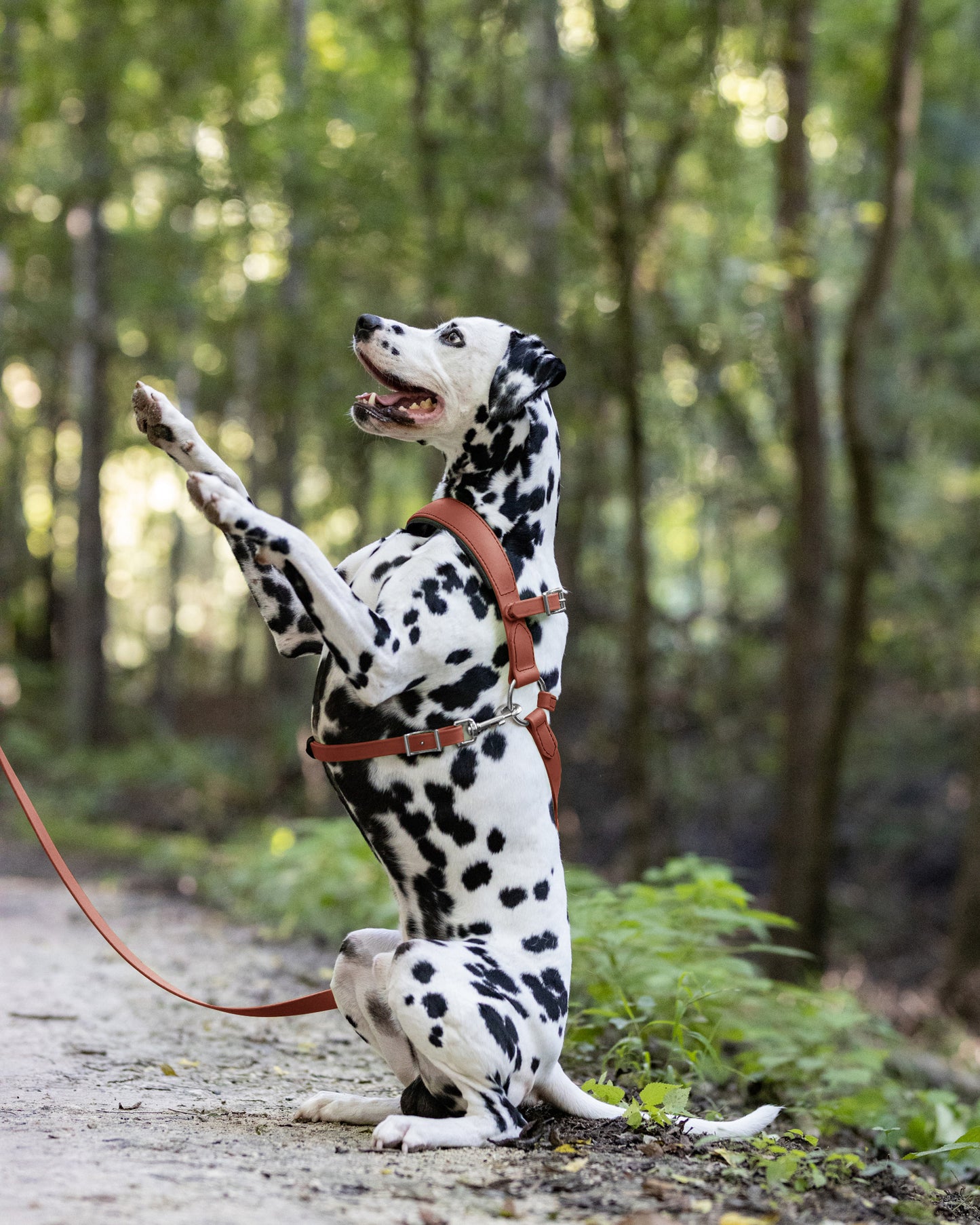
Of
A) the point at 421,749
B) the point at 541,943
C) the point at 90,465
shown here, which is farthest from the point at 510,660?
the point at 90,465

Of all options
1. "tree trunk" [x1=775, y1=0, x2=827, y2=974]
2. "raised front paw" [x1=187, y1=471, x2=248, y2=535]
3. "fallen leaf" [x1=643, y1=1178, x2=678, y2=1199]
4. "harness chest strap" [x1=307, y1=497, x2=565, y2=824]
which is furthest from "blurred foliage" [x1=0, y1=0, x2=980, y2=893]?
"fallen leaf" [x1=643, y1=1178, x2=678, y2=1199]

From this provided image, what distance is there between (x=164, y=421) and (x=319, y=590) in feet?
2.42

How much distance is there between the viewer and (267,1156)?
3.19 m

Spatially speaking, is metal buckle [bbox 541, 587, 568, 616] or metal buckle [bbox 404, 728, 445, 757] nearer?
metal buckle [bbox 404, 728, 445, 757]

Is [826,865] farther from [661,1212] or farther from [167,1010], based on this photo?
[661,1212]

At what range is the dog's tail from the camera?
3600 mm

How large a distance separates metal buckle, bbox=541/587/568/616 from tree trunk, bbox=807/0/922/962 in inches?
276

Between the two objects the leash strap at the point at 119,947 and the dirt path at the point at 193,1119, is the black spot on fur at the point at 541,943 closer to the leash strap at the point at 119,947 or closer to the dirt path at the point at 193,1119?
the dirt path at the point at 193,1119

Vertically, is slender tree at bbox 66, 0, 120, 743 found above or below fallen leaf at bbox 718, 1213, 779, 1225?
above

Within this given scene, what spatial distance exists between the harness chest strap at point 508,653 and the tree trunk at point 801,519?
7.24 m

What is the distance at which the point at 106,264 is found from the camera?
19.9 meters

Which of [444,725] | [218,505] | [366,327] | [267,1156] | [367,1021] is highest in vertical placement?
[366,327]

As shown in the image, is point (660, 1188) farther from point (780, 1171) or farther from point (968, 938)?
point (968, 938)

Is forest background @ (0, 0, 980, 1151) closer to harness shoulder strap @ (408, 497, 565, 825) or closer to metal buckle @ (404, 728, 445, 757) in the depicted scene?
harness shoulder strap @ (408, 497, 565, 825)
